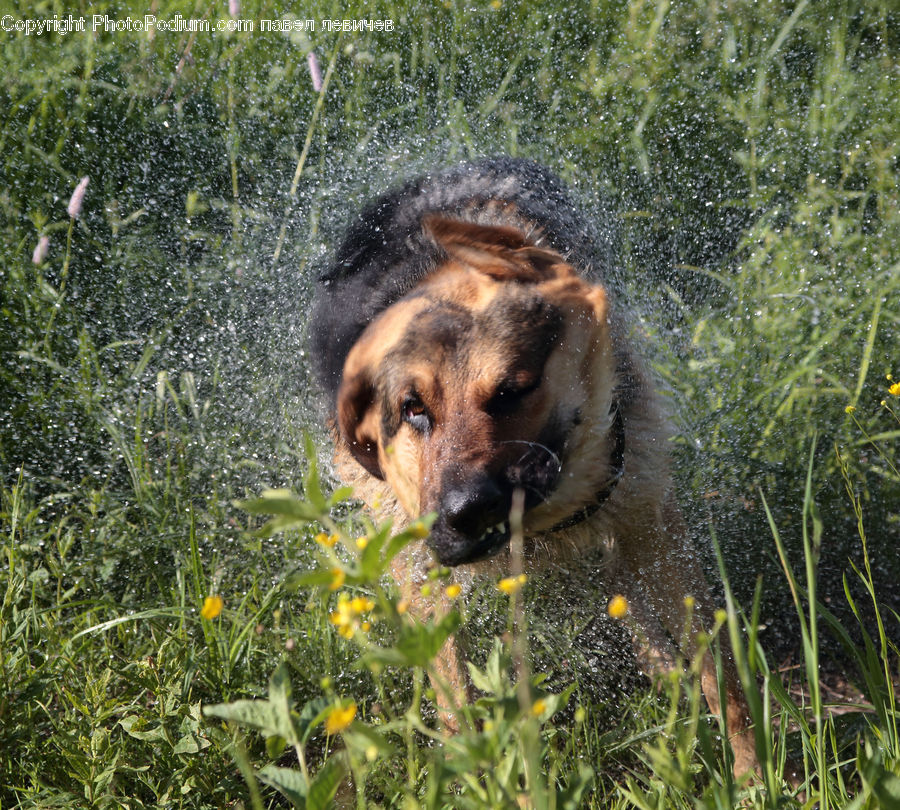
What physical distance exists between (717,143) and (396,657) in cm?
373

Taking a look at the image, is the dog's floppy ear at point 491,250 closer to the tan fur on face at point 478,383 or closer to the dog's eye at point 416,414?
the tan fur on face at point 478,383

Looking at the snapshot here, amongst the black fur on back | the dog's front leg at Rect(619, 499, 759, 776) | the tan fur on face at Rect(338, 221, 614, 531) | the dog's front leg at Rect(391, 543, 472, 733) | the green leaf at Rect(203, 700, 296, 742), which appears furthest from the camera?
the black fur on back

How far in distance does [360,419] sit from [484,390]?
51 cm

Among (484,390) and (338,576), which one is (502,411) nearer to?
(484,390)

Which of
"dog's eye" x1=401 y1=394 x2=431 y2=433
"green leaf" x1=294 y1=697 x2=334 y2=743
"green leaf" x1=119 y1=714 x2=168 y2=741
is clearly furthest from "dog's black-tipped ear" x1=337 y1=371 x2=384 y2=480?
"green leaf" x1=294 y1=697 x2=334 y2=743

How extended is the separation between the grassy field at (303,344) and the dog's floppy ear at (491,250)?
0.82 meters

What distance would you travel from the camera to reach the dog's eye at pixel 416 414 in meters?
2.16

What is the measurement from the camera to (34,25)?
397cm

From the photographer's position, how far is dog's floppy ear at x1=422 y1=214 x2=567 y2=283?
237 cm

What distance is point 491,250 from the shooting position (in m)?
2.42

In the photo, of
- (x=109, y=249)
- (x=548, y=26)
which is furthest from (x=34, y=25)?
(x=548, y=26)

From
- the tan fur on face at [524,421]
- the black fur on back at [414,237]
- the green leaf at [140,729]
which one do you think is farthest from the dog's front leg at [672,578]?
the green leaf at [140,729]

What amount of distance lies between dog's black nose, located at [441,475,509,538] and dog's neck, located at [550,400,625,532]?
55 cm

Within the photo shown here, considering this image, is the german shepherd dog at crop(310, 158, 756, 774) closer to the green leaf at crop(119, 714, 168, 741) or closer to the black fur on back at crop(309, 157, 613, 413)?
the black fur on back at crop(309, 157, 613, 413)
